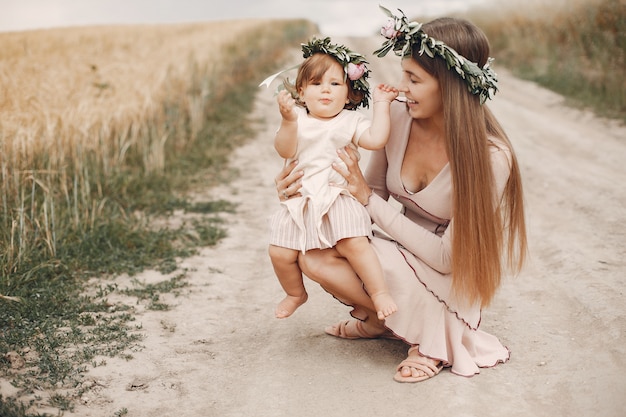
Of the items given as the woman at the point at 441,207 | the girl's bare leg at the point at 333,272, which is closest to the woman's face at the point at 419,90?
the woman at the point at 441,207

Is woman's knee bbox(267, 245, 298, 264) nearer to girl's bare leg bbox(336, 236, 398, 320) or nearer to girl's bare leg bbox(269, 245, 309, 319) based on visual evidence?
girl's bare leg bbox(269, 245, 309, 319)

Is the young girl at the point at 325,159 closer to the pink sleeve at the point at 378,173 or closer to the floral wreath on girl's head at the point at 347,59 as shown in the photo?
the floral wreath on girl's head at the point at 347,59

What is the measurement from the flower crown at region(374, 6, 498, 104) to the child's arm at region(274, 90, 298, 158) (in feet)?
1.98

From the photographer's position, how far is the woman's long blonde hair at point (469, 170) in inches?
133

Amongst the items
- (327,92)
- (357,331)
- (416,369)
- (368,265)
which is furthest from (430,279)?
(327,92)

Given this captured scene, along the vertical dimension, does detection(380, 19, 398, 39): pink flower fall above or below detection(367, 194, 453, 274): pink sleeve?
above

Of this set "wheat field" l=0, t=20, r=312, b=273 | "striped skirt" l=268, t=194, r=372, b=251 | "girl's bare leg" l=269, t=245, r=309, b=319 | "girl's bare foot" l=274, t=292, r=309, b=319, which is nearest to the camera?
"striped skirt" l=268, t=194, r=372, b=251

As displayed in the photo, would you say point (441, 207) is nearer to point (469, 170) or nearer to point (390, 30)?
point (469, 170)

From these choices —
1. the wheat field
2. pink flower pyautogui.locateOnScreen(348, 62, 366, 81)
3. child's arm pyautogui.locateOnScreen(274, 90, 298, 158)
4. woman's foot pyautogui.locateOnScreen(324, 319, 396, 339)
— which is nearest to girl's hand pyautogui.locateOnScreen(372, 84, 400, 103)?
pink flower pyautogui.locateOnScreen(348, 62, 366, 81)

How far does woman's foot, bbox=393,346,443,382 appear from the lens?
11.4ft

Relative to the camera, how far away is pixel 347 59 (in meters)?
3.59

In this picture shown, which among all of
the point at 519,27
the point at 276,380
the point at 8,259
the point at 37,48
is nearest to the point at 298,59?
the point at 519,27

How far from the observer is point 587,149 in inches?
339

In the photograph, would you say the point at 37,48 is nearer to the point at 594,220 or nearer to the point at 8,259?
the point at 8,259
